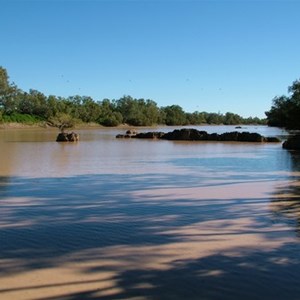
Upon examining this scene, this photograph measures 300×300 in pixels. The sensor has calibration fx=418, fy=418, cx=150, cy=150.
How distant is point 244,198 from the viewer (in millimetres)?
10820

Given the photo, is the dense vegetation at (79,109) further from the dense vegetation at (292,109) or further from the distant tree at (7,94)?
the dense vegetation at (292,109)

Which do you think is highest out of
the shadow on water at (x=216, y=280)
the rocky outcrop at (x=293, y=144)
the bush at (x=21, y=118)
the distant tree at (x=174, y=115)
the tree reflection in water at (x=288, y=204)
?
the distant tree at (x=174, y=115)

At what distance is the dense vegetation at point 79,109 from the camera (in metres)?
96.4

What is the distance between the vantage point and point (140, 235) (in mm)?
7141

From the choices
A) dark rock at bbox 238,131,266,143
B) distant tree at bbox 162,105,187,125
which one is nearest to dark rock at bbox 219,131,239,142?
dark rock at bbox 238,131,266,143

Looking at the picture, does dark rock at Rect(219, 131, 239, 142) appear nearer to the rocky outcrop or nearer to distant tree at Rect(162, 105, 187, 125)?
the rocky outcrop

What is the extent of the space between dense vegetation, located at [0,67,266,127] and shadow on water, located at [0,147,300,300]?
7199cm

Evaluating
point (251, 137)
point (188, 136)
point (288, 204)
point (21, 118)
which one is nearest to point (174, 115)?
point (21, 118)

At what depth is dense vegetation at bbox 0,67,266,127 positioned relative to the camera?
96438 millimetres

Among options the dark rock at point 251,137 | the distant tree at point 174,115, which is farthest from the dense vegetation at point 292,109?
the distant tree at point 174,115

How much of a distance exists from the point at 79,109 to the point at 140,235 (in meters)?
119

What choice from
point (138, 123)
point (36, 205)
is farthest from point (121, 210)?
point (138, 123)

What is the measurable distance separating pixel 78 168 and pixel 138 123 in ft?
392

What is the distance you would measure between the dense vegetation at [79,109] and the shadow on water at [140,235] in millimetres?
71993
